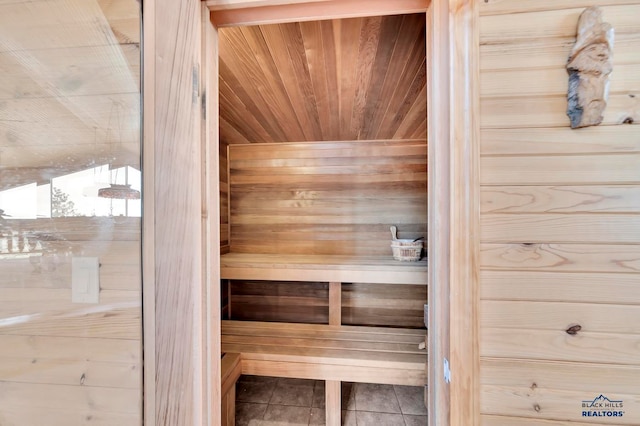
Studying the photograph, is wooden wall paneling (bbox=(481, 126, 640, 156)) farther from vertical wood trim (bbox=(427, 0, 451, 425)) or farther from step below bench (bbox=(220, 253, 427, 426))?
step below bench (bbox=(220, 253, 427, 426))

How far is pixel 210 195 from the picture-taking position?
2.39 feet

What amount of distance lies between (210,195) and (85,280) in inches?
13.8

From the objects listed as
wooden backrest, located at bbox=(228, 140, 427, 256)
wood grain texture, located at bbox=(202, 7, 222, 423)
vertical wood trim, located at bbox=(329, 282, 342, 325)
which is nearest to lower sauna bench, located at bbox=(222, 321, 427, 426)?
vertical wood trim, located at bbox=(329, 282, 342, 325)

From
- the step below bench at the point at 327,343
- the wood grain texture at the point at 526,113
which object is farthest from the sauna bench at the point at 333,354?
the wood grain texture at the point at 526,113

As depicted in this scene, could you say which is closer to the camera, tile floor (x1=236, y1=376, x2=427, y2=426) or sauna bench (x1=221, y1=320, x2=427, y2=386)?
sauna bench (x1=221, y1=320, x2=427, y2=386)

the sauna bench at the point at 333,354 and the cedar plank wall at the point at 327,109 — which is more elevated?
the cedar plank wall at the point at 327,109

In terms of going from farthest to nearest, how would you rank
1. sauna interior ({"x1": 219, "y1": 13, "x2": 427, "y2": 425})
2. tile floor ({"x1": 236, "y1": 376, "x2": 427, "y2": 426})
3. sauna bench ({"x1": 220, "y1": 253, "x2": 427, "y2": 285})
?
sauna bench ({"x1": 220, "y1": 253, "x2": 427, "y2": 285}) → tile floor ({"x1": 236, "y1": 376, "x2": 427, "y2": 426}) → sauna interior ({"x1": 219, "y1": 13, "x2": 427, "y2": 425})

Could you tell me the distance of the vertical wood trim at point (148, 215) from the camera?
510 millimetres

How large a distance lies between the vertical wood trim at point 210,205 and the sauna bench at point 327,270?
1.08 meters

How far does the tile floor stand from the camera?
1582 mm

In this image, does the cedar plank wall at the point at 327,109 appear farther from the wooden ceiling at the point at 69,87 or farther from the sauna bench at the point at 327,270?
the wooden ceiling at the point at 69,87

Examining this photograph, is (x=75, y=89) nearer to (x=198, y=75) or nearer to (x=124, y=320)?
(x=198, y=75)

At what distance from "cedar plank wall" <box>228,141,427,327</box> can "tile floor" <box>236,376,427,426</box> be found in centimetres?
50

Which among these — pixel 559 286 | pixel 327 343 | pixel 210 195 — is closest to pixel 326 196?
pixel 327 343
